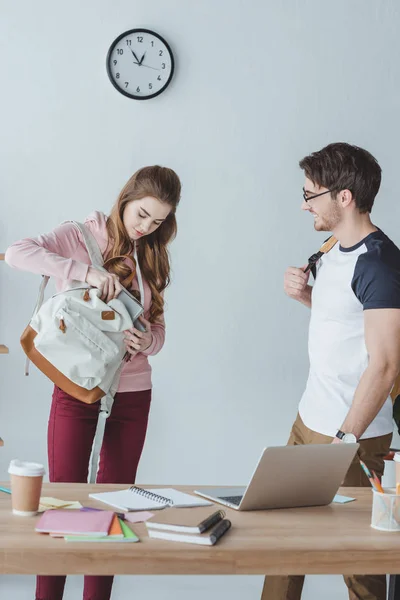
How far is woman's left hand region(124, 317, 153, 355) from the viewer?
224 cm

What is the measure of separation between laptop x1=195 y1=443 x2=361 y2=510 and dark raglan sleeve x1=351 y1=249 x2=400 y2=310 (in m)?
0.56

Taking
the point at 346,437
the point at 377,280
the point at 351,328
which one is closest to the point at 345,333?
the point at 351,328

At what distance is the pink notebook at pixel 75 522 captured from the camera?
125 cm

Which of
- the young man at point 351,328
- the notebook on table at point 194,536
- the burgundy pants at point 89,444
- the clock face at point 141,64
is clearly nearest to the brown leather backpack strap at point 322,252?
the young man at point 351,328

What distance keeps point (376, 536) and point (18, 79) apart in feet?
7.98

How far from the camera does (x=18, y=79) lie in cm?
305

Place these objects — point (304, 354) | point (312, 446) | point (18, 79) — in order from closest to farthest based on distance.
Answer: point (312, 446)
point (18, 79)
point (304, 354)

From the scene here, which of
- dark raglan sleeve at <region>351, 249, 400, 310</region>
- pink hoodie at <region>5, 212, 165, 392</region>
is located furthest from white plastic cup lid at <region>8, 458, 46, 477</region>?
dark raglan sleeve at <region>351, 249, 400, 310</region>

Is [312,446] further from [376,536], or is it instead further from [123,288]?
[123,288]

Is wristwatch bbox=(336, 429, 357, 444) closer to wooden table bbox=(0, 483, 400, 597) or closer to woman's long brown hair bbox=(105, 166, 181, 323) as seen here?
wooden table bbox=(0, 483, 400, 597)

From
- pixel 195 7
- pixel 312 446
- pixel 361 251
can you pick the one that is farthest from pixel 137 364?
pixel 195 7

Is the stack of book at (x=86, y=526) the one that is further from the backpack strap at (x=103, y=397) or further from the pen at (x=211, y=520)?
the backpack strap at (x=103, y=397)

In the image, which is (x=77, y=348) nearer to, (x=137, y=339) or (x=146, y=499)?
(x=137, y=339)

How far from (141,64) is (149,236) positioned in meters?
1.04
